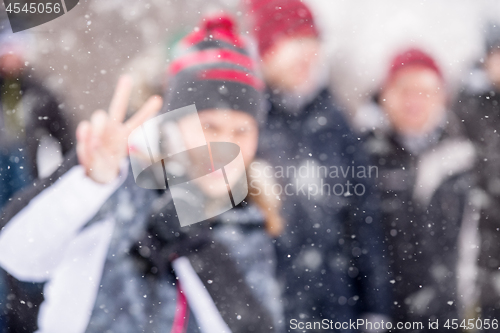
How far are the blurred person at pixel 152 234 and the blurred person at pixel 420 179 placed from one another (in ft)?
0.85

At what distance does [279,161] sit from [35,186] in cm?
51

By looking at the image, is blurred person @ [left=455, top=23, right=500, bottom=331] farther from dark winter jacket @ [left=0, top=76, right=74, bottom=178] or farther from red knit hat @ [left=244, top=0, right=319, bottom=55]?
dark winter jacket @ [left=0, top=76, right=74, bottom=178]

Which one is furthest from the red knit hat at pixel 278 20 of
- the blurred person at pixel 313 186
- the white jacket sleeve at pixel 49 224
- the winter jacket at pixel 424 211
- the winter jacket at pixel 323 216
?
the white jacket sleeve at pixel 49 224

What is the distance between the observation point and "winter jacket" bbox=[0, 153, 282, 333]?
2.33 feet

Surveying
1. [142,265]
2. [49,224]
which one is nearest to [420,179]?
[142,265]

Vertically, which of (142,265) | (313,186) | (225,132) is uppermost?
(225,132)

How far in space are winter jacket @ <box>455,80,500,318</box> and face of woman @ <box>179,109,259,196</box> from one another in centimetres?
45

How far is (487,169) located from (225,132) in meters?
0.57

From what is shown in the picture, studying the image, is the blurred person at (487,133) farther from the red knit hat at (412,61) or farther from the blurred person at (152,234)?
the blurred person at (152,234)

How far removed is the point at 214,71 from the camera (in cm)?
69

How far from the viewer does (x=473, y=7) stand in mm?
717

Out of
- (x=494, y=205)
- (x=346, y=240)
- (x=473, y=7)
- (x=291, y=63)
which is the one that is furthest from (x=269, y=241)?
(x=473, y=7)

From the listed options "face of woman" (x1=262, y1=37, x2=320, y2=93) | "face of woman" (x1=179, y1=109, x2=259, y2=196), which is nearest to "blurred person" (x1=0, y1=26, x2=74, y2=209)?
"face of woman" (x1=179, y1=109, x2=259, y2=196)

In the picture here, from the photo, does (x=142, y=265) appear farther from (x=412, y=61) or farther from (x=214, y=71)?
(x=412, y=61)
